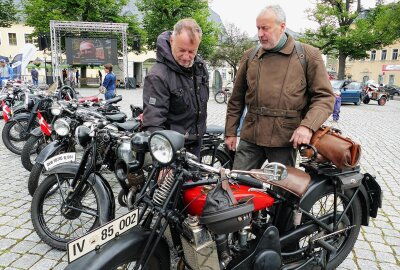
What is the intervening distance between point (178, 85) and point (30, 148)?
334 centimetres

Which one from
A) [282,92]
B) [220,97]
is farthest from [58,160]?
[220,97]

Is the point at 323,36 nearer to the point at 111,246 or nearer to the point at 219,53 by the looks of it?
the point at 219,53

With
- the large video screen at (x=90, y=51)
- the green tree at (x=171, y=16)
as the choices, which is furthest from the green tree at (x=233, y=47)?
the large video screen at (x=90, y=51)

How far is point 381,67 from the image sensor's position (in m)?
49.8

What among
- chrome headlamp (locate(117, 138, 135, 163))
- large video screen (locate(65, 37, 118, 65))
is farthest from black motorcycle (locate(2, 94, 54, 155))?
large video screen (locate(65, 37, 118, 65))

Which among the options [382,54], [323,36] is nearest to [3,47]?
[323,36]

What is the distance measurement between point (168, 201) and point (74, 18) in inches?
1184

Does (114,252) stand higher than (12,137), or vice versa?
(114,252)

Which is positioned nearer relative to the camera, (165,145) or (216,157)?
(165,145)

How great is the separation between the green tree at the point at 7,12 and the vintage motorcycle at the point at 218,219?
31204 mm

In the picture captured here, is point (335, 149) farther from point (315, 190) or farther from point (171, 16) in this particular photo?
point (171, 16)

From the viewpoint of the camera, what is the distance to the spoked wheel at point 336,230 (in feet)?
7.89

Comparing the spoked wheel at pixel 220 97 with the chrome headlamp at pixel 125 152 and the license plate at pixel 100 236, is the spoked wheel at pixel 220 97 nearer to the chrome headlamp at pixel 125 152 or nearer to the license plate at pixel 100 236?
the chrome headlamp at pixel 125 152

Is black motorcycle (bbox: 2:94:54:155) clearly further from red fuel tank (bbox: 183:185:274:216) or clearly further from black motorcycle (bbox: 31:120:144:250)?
red fuel tank (bbox: 183:185:274:216)
